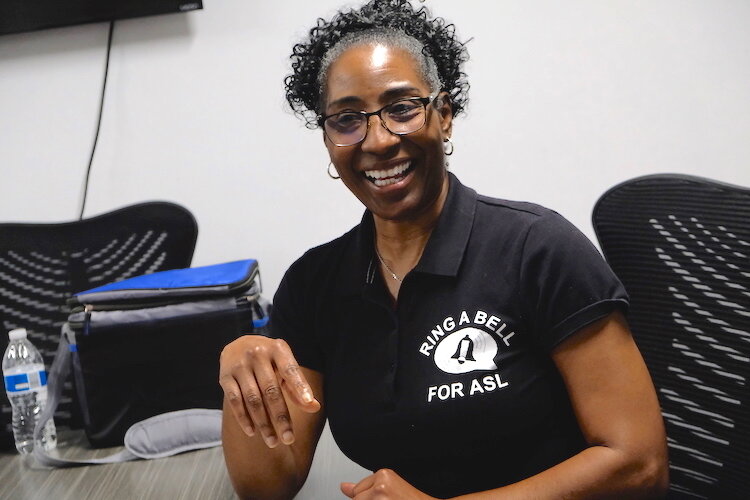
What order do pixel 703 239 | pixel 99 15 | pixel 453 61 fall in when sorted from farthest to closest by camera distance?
pixel 99 15
pixel 453 61
pixel 703 239

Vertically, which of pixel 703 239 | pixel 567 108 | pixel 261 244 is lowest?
pixel 261 244

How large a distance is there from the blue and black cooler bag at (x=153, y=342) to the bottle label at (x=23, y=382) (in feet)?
0.31

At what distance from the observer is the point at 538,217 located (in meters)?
1.05

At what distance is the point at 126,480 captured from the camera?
1.24m

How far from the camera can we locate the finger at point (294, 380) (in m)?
0.90

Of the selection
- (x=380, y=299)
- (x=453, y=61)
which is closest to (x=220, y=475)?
(x=380, y=299)

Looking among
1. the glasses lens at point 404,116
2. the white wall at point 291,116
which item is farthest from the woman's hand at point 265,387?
the white wall at point 291,116

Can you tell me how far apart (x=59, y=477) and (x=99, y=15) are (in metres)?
1.17

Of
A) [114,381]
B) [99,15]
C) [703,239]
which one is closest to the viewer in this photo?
[703,239]

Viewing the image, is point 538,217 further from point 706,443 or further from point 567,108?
point 567,108

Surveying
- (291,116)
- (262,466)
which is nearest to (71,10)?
(291,116)

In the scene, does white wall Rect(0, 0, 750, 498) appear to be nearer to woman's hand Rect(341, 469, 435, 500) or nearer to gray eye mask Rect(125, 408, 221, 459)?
gray eye mask Rect(125, 408, 221, 459)

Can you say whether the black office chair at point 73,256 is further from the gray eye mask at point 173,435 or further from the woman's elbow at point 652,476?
the woman's elbow at point 652,476

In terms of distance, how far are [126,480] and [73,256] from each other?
68cm
